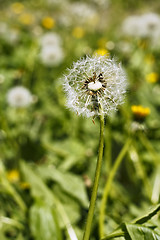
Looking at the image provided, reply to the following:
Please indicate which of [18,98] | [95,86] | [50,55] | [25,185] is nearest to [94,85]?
[95,86]

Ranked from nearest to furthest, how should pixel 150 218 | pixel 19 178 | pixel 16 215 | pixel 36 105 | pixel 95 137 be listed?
1. pixel 150 218
2. pixel 16 215
3. pixel 19 178
4. pixel 95 137
5. pixel 36 105

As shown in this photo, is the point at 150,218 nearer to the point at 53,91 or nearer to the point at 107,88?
the point at 107,88

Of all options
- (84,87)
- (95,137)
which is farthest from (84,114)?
(95,137)

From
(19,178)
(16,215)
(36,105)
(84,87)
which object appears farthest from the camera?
(36,105)

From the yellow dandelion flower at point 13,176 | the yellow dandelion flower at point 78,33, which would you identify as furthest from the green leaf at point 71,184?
the yellow dandelion flower at point 78,33

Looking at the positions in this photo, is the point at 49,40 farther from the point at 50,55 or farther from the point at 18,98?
the point at 18,98

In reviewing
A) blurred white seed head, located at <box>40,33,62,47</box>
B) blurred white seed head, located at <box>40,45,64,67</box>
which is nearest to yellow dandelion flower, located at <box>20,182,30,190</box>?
blurred white seed head, located at <box>40,45,64,67</box>

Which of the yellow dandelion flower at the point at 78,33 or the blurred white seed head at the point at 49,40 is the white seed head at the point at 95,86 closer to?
the blurred white seed head at the point at 49,40
